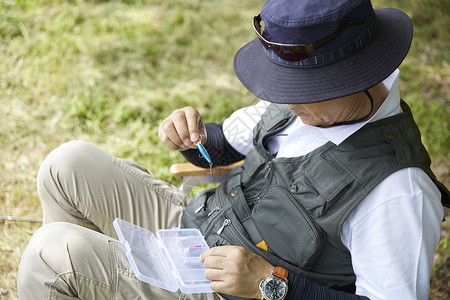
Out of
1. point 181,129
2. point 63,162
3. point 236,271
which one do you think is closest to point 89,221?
point 63,162

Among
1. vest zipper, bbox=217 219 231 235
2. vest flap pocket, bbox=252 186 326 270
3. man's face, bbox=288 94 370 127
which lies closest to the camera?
man's face, bbox=288 94 370 127

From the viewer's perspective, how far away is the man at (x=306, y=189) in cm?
144

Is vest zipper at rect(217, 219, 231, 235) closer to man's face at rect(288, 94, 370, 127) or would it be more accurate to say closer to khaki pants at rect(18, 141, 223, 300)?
khaki pants at rect(18, 141, 223, 300)

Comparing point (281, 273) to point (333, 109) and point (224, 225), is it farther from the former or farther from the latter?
point (333, 109)

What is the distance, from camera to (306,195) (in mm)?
1689

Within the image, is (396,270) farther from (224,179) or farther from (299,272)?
(224,179)

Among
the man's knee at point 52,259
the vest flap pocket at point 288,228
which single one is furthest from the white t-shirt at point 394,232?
the man's knee at point 52,259

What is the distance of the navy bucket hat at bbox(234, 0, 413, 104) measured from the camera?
138cm

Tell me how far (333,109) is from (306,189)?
292 mm

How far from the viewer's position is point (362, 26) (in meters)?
1.44

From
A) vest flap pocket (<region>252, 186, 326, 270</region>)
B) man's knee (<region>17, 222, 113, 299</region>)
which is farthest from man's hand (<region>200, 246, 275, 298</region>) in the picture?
man's knee (<region>17, 222, 113, 299</region>)

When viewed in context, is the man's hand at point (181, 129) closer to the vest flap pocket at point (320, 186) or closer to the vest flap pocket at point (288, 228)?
the vest flap pocket at point (288, 228)

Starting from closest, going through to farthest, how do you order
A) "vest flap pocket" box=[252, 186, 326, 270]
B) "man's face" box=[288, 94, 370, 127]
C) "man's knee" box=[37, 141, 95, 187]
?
"man's face" box=[288, 94, 370, 127], "vest flap pocket" box=[252, 186, 326, 270], "man's knee" box=[37, 141, 95, 187]

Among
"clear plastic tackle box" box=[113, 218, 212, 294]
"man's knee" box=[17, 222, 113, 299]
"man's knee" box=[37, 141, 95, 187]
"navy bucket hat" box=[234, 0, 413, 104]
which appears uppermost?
"navy bucket hat" box=[234, 0, 413, 104]
